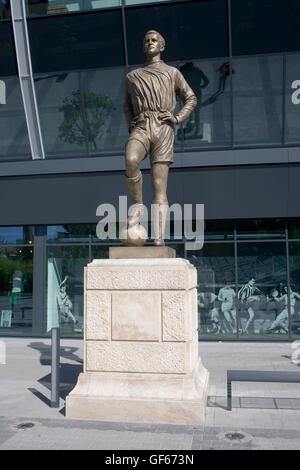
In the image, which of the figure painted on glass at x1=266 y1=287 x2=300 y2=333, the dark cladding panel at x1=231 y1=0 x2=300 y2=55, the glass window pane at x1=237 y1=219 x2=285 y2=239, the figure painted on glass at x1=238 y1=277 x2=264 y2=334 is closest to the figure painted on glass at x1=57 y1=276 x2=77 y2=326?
the figure painted on glass at x1=238 y1=277 x2=264 y2=334

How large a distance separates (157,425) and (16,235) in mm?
10204

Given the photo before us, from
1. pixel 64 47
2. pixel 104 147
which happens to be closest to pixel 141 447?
pixel 104 147

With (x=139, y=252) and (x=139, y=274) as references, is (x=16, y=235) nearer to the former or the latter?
(x=139, y=252)

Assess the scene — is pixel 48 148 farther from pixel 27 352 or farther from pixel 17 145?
pixel 27 352

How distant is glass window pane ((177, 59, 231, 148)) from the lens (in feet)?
46.2

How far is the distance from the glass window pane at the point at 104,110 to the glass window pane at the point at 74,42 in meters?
0.39

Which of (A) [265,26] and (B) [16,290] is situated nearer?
(A) [265,26]

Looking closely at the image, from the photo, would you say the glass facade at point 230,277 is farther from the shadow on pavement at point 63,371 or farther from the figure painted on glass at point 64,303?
the shadow on pavement at point 63,371

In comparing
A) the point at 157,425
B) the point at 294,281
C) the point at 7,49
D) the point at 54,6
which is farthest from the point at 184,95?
the point at 7,49

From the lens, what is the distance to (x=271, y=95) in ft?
45.8

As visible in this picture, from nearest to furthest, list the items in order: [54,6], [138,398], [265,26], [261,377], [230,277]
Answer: [138,398], [261,377], [265,26], [230,277], [54,6]

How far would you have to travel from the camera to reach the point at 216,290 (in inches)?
558

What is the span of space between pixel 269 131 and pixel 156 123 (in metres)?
7.68

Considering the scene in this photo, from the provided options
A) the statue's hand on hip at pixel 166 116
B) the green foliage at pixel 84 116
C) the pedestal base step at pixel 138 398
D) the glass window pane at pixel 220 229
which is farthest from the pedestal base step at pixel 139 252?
the green foliage at pixel 84 116
